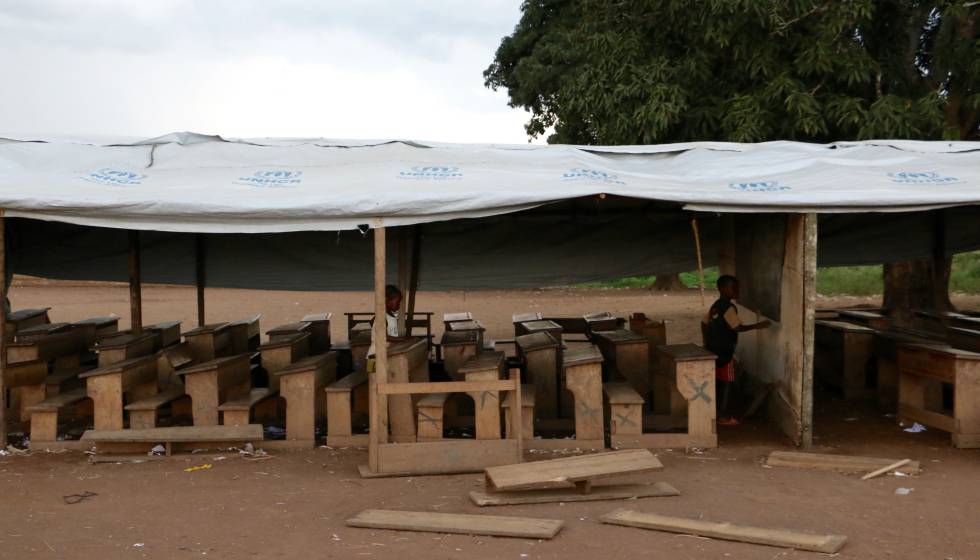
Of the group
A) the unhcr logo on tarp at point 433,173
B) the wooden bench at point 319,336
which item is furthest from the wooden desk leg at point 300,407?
the wooden bench at point 319,336

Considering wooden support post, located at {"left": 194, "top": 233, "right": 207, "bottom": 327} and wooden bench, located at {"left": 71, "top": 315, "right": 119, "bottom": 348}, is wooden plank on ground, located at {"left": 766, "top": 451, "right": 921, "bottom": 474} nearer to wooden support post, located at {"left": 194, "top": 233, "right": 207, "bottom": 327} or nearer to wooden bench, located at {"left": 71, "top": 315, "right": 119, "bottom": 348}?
wooden support post, located at {"left": 194, "top": 233, "right": 207, "bottom": 327}

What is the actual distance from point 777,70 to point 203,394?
8.37 m

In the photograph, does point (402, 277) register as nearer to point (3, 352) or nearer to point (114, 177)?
point (114, 177)

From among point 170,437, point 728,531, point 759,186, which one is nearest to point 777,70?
point 759,186

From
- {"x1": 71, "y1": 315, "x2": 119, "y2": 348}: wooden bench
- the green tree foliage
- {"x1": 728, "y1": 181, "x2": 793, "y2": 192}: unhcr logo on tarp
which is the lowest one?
{"x1": 71, "y1": 315, "x2": 119, "y2": 348}: wooden bench

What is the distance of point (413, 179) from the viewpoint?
6848mm

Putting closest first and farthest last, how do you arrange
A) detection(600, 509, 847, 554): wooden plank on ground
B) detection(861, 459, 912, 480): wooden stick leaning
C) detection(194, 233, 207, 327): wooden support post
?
1. detection(600, 509, 847, 554): wooden plank on ground
2. detection(861, 459, 912, 480): wooden stick leaning
3. detection(194, 233, 207, 327): wooden support post

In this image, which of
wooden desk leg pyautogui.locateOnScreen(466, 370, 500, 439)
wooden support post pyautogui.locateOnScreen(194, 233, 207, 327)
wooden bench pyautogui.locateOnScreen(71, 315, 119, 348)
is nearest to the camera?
wooden desk leg pyautogui.locateOnScreen(466, 370, 500, 439)

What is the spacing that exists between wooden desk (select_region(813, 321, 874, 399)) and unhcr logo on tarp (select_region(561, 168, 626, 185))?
344 centimetres

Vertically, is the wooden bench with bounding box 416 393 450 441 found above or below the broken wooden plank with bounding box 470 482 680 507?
above

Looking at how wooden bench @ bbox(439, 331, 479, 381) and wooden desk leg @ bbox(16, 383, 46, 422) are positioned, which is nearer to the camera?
wooden desk leg @ bbox(16, 383, 46, 422)

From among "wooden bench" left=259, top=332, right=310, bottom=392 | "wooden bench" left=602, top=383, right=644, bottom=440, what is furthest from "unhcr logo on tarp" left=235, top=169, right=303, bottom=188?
"wooden bench" left=602, top=383, right=644, bottom=440

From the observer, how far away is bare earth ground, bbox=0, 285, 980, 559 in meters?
4.75

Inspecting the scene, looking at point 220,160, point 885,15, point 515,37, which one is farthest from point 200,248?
point 515,37
